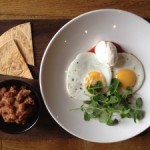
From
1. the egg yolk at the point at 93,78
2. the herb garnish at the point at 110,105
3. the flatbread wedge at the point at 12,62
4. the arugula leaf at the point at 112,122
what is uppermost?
the flatbread wedge at the point at 12,62

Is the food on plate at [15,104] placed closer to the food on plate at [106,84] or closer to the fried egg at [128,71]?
the food on plate at [106,84]

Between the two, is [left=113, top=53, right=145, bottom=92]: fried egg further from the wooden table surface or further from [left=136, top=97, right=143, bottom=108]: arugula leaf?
the wooden table surface

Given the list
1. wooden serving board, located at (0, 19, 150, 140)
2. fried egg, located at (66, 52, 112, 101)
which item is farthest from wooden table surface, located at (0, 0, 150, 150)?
fried egg, located at (66, 52, 112, 101)

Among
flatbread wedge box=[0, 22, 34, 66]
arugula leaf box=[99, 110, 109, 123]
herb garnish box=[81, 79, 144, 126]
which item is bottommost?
arugula leaf box=[99, 110, 109, 123]

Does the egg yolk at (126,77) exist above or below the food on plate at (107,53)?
below

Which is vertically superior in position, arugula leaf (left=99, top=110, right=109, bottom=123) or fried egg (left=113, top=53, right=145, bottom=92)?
fried egg (left=113, top=53, right=145, bottom=92)

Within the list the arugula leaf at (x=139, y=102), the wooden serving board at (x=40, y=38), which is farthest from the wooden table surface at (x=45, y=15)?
the arugula leaf at (x=139, y=102)

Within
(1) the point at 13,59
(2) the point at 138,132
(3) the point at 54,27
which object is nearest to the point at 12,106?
(1) the point at 13,59
